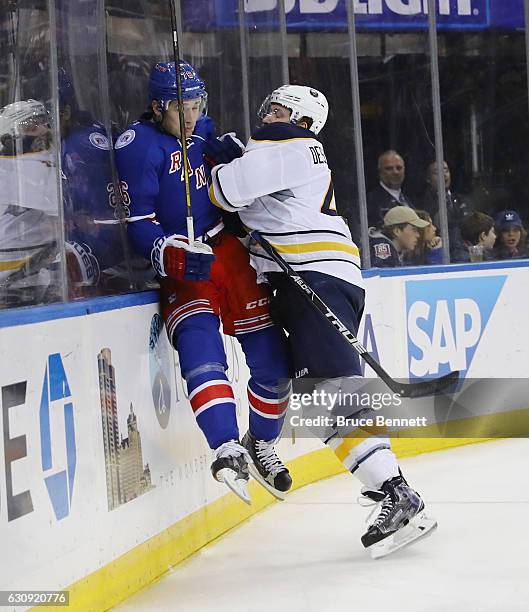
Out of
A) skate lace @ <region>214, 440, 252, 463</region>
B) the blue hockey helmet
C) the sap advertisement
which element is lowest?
skate lace @ <region>214, 440, 252, 463</region>

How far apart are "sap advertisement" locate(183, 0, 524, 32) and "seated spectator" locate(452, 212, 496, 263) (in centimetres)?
90

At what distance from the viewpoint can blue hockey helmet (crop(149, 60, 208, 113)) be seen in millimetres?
3516

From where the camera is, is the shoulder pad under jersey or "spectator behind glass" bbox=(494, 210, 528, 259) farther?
"spectator behind glass" bbox=(494, 210, 528, 259)

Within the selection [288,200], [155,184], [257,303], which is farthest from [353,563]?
[155,184]

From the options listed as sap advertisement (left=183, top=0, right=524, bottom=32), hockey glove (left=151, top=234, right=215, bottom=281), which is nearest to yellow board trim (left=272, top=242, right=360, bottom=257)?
hockey glove (left=151, top=234, right=215, bottom=281)

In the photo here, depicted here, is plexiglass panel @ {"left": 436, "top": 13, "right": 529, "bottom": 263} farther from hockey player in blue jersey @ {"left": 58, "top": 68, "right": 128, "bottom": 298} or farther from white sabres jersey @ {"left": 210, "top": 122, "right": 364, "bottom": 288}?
hockey player in blue jersey @ {"left": 58, "top": 68, "right": 128, "bottom": 298}

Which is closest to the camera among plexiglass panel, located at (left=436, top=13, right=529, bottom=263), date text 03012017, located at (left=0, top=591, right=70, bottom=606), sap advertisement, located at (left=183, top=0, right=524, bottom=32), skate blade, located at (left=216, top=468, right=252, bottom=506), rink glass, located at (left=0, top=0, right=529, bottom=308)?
date text 03012017, located at (left=0, top=591, right=70, bottom=606)

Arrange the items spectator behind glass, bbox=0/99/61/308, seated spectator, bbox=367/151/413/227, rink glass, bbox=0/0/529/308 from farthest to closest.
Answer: seated spectator, bbox=367/151/413/227 < rink glass, bbox=0/0/529/308 < spectator behind glass, bbox=0/99/61/308

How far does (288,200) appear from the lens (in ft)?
11.7

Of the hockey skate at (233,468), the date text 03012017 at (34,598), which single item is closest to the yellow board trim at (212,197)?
the hockey skate at (233,468)

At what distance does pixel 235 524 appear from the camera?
400 cm

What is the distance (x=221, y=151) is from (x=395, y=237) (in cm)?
186

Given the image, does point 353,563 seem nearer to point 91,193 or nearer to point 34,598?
point 34,598

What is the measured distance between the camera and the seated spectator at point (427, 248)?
212 inches
